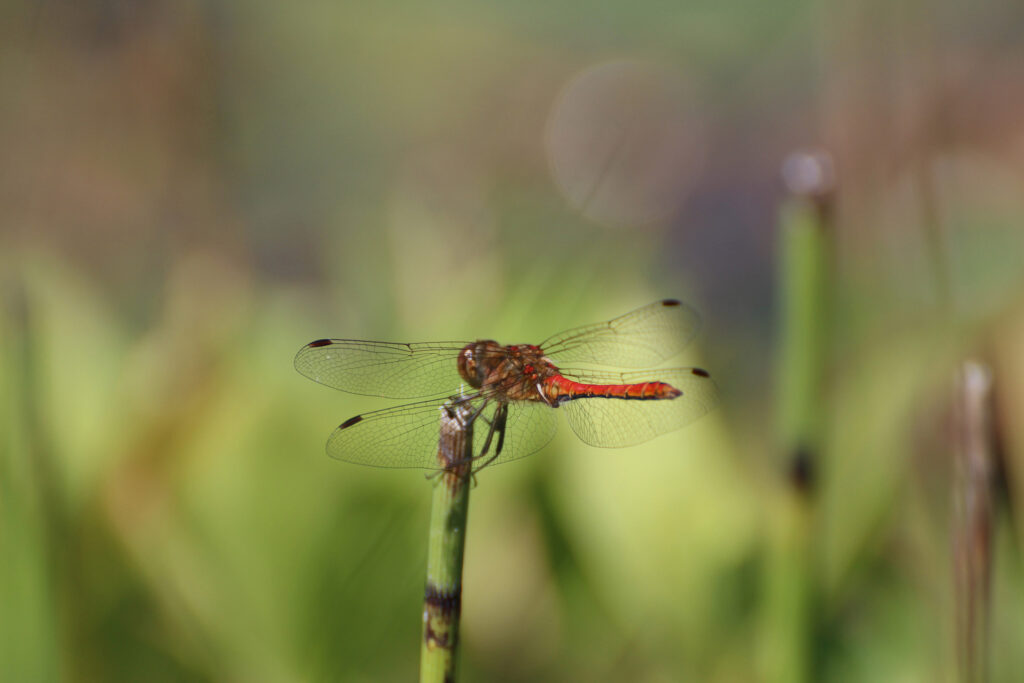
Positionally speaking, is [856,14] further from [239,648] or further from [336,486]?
[239,648]

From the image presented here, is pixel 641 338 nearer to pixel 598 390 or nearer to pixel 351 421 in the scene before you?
pixel 598 390

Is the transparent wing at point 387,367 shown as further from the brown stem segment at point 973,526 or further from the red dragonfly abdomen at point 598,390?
the brown stem segment at point 973,526

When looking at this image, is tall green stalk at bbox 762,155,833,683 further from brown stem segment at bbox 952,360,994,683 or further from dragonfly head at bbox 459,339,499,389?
dragonfly head at bbox 459,339,499,389

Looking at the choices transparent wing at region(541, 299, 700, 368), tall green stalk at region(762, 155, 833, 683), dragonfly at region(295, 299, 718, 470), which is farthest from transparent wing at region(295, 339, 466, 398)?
tall green stalk at region(762, 155, 833, 683)

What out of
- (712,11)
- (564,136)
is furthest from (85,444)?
(712,11)

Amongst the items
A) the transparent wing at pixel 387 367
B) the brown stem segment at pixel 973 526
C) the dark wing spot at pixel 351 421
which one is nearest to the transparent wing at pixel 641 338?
the transparent wing at pixel 387 367

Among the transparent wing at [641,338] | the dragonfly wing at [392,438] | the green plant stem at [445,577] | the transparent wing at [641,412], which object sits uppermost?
the transparent wing at [641,338]

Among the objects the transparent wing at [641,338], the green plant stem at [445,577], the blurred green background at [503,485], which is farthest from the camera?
the transparent wing at [641,338]

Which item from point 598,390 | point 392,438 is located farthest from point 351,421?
point 598,390
